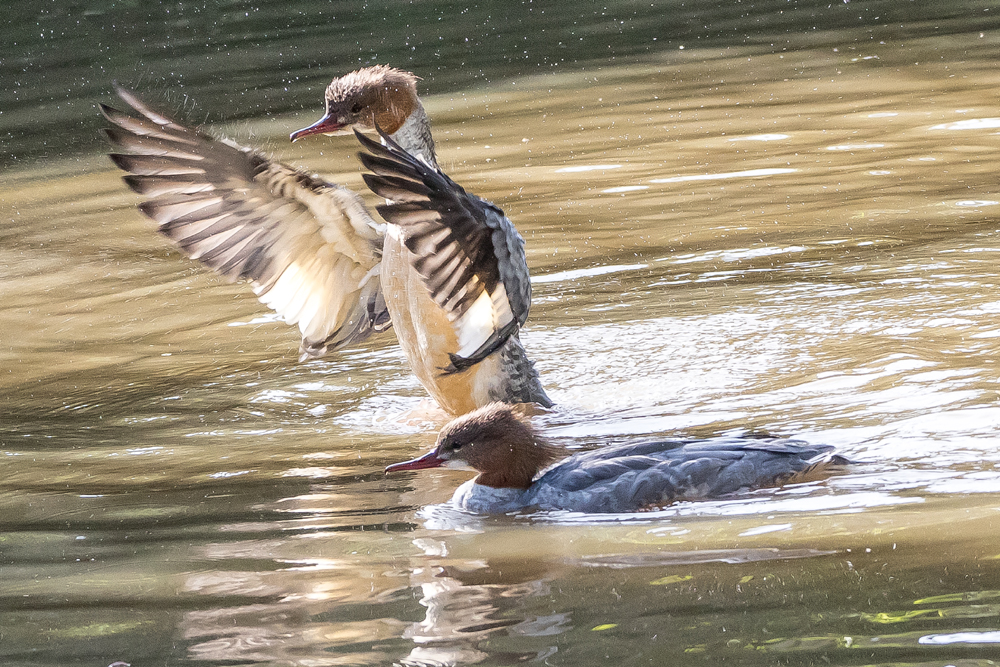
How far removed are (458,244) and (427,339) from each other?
3.08 ft

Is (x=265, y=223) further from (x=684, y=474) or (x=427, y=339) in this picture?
(x=684, y=474)

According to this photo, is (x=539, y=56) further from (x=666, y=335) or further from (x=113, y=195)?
(x=666, y=335)

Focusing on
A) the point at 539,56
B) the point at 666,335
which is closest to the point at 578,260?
the point at 666,335

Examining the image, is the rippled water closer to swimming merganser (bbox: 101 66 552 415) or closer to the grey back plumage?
the grey back plumage

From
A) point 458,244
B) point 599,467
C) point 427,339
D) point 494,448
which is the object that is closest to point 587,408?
point 427,339

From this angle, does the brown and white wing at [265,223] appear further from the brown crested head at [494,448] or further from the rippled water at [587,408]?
the brown crested head at [494,448]

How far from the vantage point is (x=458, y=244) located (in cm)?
491

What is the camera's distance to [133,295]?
8.35 metres

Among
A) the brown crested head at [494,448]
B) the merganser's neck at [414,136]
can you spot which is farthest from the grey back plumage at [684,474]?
the merganser's neck at [414,136]

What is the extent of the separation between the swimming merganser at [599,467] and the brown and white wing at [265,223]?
1.38 metres

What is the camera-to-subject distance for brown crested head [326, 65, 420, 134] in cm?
580

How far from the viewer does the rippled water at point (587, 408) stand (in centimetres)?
342

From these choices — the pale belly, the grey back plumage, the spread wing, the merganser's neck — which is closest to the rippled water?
the grey back plumage

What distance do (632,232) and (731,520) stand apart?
4.61 metres
